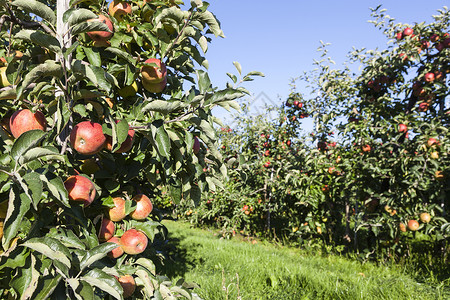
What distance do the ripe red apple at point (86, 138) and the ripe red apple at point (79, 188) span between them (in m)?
0.11

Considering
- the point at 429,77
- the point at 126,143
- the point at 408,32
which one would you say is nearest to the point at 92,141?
the point at 126,143

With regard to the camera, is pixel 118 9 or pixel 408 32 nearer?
pixel 118 9

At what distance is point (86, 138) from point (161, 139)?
29 centimetres

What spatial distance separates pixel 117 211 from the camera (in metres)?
1.30

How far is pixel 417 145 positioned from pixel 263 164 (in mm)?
3131

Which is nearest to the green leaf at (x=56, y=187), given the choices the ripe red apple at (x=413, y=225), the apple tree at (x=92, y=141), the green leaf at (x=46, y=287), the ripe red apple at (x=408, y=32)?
the apple tree at (x=92, y=141)

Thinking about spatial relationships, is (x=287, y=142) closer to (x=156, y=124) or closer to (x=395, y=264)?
(x=395, y=264)

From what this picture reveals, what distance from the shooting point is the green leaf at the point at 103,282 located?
919 mm

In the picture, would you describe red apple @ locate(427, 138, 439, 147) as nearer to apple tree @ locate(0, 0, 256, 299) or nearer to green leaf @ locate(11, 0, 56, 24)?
apple tree @ locate(0, 0, 256, 299)

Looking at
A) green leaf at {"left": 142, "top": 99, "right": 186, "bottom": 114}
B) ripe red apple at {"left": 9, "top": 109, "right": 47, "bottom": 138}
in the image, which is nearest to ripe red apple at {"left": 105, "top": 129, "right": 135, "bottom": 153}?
green leaf at {"left": 142, "top": 99, "right": 186, "bottom": 114}

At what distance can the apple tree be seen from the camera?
0.90 metres

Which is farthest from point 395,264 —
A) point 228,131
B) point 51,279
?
point 228,131

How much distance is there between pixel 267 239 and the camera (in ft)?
20.7

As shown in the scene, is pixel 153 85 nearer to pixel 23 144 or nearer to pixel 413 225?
pixel 23 144
